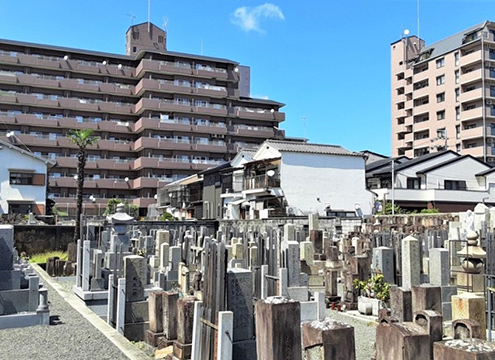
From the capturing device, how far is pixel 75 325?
8.59 m

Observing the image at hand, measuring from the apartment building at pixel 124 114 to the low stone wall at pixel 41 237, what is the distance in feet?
91.1

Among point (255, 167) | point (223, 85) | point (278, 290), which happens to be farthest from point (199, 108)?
point (278, 290)

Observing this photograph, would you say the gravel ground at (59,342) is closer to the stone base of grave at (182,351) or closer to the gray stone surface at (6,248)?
the stone base of grave at (182,351)

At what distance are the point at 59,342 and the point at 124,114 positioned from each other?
5262cm

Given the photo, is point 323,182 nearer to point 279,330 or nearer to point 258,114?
point 258,114

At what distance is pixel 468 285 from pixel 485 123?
43.2 meters

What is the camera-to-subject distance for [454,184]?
38812mm

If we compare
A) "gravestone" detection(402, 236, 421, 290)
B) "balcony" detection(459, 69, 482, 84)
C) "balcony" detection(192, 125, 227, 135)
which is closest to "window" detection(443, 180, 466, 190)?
"balcony" detection(459, 69, 482, 84)

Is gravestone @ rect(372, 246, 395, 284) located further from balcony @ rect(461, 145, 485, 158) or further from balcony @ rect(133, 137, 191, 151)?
balcony @ rect(133, 137, 191, 151)

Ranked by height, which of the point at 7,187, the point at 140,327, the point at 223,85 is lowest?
the point at 140,327

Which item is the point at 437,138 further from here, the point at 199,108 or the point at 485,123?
the point at 199,108

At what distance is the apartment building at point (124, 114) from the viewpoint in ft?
173

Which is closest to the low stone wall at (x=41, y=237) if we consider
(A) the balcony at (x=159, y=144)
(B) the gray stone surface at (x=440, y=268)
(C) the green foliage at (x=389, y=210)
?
(B) the gray stone surface at (x=440, y=268)

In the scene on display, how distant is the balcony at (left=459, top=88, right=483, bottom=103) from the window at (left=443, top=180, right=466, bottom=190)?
46.0 feet
